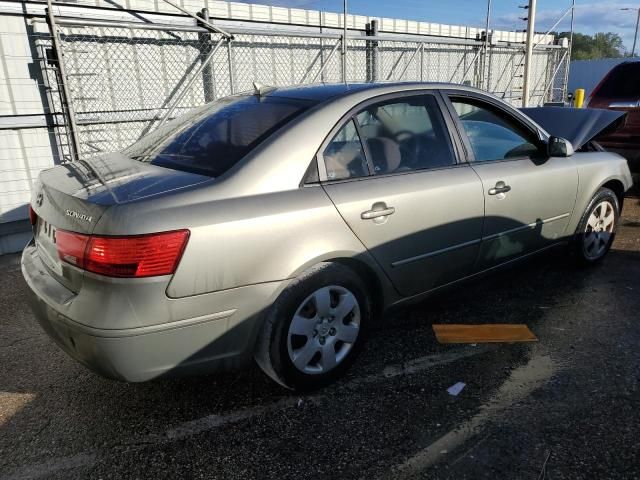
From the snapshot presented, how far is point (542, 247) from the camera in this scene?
4047 mm

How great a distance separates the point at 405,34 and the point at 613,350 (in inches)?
329

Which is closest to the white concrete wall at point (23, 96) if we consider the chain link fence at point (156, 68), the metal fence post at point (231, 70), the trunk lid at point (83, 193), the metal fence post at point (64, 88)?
the chain link fence at point (156, 68)

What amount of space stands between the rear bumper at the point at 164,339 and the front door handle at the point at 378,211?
2.14 ft

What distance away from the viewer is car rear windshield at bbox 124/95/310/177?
2.65 metres

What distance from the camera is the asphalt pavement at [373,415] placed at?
89.7 inches

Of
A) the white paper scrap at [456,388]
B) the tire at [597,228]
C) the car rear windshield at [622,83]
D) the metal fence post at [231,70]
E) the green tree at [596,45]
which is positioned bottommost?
the white paper scrap at [456,388]

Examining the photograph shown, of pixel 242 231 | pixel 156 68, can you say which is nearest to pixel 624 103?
pixel 156 68

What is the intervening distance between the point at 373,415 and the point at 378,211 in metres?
1.06

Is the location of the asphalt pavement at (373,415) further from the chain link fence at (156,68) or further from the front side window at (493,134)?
the chain link fence at (156,68)

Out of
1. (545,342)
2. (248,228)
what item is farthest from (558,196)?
(248,228)

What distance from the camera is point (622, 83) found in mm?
7168

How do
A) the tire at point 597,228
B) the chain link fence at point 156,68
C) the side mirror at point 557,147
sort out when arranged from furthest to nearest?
the chain link fence at point 156,68 → the tire at point 597,228 → the side mirror at point 557,147

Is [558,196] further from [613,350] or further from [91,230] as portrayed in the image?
[91,230]

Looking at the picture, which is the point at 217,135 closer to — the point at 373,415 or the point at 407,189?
the point at 407,189
